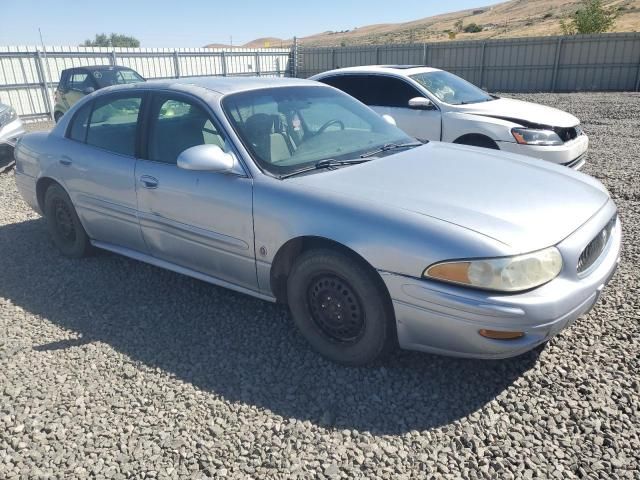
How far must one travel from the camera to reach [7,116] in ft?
26.9

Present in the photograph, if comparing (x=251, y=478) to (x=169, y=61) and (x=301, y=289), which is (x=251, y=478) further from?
(x=169, y=61)

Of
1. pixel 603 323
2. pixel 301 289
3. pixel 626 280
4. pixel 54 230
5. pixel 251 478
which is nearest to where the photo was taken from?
pixel 251 478

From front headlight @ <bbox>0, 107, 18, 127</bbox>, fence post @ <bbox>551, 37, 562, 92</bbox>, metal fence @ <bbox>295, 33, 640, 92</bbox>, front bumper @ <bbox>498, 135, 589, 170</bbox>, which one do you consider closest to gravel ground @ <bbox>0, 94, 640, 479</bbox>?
front bumper @ <bbox>498, 135, 589, 170</bbox>

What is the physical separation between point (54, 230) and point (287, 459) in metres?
3.56

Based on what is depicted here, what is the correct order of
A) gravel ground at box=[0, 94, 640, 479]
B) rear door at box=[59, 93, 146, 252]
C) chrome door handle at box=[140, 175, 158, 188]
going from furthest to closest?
1. rear door at box=[59, 93, 146, 252]
2. chrome door handle at box=[140, 175, 158, 188]
3. gravel ground at box=[0, 94, 640, 479]

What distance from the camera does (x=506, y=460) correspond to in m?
2.25

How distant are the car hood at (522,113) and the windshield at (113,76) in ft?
30.0

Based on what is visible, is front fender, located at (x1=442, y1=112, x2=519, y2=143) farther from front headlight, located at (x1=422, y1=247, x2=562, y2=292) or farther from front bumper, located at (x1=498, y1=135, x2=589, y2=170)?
front headlight, located at (x1=422, y1=247, x2=562, y2=292)

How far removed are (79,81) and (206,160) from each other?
11.3m

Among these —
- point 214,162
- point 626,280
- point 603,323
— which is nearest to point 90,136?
point 214,162

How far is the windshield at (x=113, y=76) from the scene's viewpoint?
484 inches

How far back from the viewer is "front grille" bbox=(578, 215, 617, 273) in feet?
8.78

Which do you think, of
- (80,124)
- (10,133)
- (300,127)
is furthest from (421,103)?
(10,133)

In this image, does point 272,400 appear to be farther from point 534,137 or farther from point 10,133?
point 10,133
